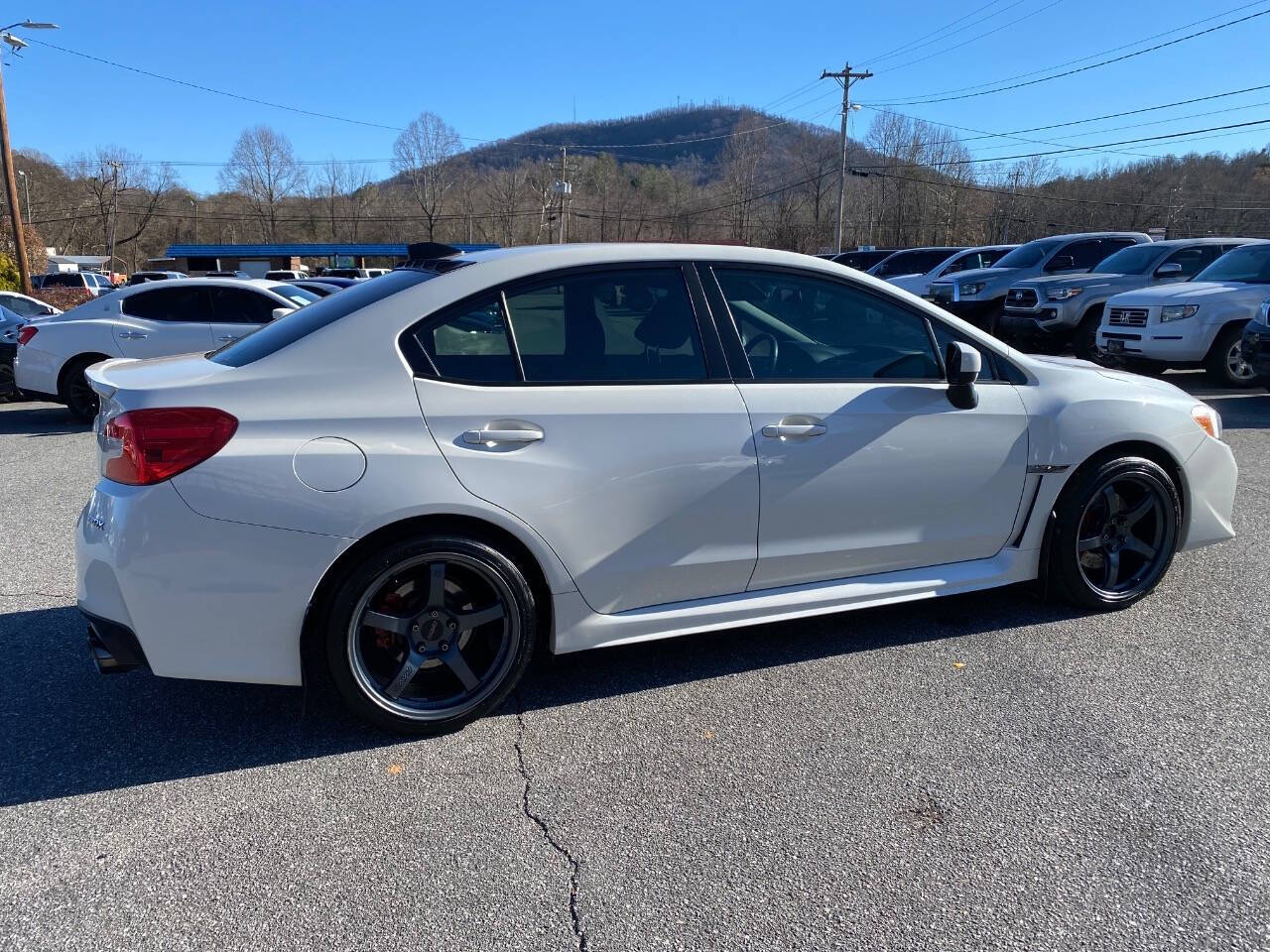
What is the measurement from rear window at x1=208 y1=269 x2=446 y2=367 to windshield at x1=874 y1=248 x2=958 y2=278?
2009cm

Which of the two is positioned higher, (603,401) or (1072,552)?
(603,401)

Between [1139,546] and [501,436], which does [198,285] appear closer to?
[501,436]

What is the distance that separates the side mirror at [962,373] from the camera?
356 cm

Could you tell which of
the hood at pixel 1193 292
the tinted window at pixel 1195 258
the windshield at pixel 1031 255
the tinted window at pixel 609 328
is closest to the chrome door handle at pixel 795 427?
the tinted window at pixel 609 328

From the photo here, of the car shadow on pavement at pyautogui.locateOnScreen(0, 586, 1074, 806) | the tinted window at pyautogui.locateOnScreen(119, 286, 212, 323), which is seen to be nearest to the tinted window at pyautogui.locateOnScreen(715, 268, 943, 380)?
the car shadow on pavement at pyautogui.locateOnScreen(0, 586, 1074, 806)

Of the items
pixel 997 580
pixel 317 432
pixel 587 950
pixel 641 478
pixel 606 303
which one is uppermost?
pixel 606 303

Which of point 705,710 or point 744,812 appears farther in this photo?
point 705,710

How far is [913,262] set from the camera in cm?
2214

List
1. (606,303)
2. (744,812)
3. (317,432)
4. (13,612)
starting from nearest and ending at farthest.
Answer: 1. (744,812)
2. (317,432)
3. (606,303)
4. (13,612)

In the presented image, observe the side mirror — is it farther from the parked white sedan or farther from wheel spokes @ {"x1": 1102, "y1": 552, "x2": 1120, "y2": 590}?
the parked white sedan

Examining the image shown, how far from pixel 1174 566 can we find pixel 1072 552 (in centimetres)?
123

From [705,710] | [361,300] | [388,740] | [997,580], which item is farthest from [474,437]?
[997,580]

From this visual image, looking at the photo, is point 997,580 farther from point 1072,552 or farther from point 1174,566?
point 1174,566

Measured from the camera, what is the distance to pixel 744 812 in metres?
2.71
